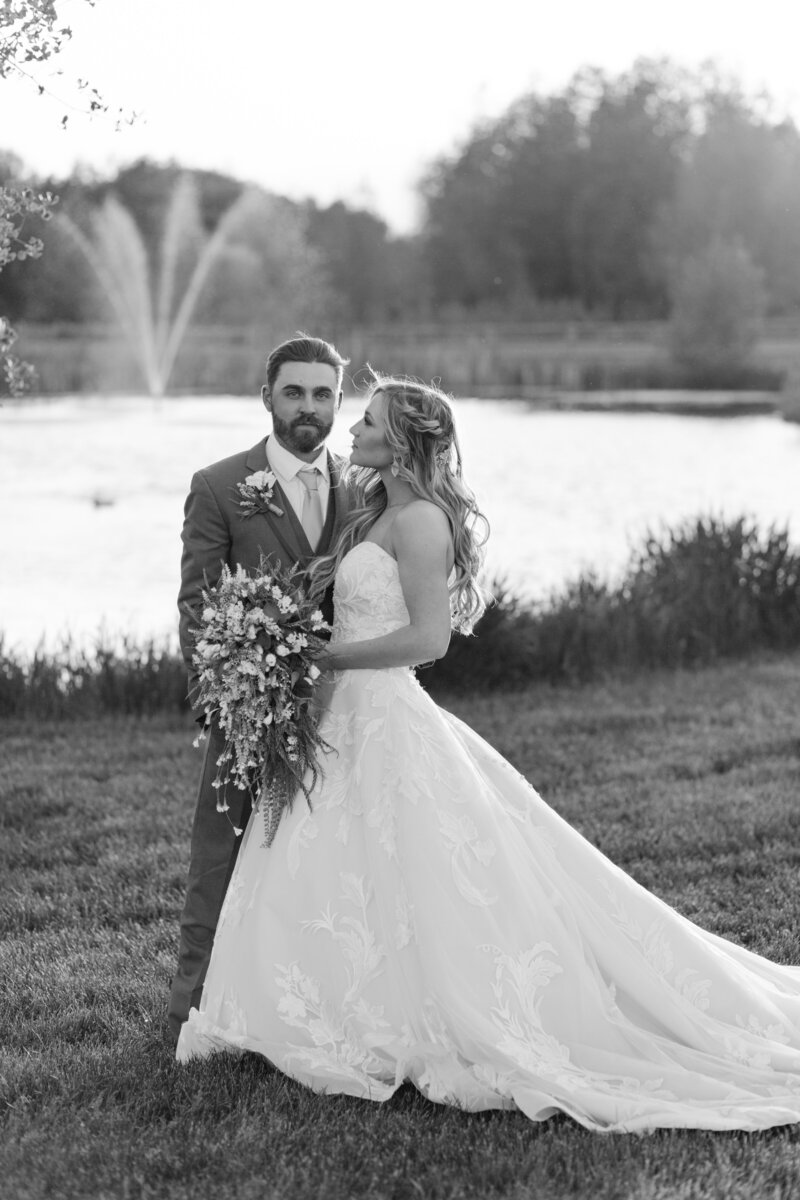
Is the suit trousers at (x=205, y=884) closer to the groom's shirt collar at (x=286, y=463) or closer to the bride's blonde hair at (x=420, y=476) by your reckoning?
the bride's blonde hair at (x=420, y=476)

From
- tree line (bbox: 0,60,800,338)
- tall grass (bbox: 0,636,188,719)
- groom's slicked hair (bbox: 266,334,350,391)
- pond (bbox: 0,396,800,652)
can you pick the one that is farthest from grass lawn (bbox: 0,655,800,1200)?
tree line (bbox: 0,60,800,338)

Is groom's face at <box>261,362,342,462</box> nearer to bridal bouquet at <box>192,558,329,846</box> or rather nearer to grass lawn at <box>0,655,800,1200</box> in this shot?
bridal bouquet at <box>192,558,329,846</box>

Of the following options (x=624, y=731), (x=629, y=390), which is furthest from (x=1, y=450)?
(x=629, y=390)

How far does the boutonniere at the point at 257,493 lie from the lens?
426cm

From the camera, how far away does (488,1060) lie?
150 inches

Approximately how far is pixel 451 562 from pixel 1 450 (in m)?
23.4

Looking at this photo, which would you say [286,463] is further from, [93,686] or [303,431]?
[93,686]

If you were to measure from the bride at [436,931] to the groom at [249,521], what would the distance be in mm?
186

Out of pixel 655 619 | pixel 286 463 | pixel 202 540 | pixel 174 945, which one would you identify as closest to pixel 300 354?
pixel 286 463

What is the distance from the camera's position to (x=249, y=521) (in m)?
Result: 4.33

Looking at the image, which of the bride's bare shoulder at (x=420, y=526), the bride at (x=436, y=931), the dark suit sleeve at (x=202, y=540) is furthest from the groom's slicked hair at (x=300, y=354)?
the bride's bare shoulder at (x=420, y=526)

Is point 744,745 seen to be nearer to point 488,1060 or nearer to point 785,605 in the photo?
point 785,605

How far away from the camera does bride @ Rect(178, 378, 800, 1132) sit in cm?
384

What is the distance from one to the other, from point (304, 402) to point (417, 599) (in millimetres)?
717
